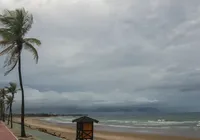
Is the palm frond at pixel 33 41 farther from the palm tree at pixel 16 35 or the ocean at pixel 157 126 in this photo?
Result: the ocean at pixel 157 126

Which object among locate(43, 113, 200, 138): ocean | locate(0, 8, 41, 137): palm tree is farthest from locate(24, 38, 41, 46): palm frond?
locate(43, 113, 200, 138): ocean

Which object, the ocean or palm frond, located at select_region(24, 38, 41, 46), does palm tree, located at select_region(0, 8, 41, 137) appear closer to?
palm frond, located at select_region(24, 38, 41, 46)

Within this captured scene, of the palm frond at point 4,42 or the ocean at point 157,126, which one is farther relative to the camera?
the ocean at point 157,126

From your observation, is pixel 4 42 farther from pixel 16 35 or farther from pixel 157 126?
pixel 157 126

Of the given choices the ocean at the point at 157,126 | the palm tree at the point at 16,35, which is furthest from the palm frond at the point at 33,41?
the ocean at the point at 157,126

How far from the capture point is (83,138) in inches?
707

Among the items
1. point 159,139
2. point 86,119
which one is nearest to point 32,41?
point 86,119

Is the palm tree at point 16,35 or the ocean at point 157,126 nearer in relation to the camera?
the palm tree at point 16,35

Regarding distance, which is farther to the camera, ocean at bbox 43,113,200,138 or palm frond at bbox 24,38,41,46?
ocean at bbox 43,113,200,138

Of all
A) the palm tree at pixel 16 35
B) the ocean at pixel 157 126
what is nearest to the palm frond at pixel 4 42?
the palm tree at pixel 16 35

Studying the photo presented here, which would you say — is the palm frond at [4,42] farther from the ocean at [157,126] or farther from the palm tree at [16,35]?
the ocean at [157,126]

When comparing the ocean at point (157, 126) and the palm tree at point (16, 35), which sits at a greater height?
the palm tree at point (16, 35)

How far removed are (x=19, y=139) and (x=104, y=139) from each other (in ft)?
45.3

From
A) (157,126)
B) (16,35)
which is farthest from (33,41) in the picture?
(157,126)
